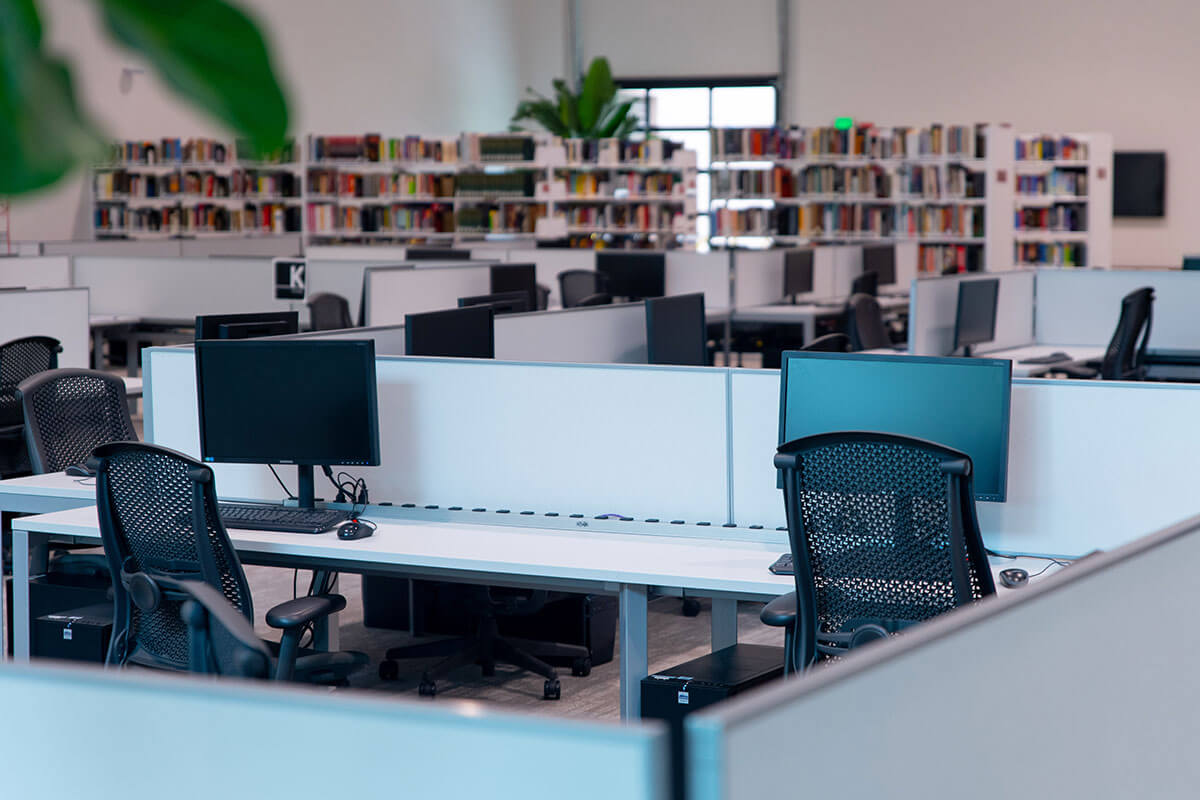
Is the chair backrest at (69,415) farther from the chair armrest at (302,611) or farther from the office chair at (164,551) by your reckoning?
the chair armrest at (302,611)

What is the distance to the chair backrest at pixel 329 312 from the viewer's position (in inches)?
297

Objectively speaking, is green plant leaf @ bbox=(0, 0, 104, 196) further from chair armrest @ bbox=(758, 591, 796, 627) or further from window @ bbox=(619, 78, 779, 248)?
window @ bbox=(619, 78, 779, 248)

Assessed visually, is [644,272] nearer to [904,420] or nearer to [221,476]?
[221,476]

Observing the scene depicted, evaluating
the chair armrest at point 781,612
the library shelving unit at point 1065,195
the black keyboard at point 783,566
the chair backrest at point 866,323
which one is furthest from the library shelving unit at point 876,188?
the chair armrest at point 781,612

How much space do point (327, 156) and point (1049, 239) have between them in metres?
6.33

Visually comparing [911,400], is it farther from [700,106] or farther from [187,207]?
[700,106]

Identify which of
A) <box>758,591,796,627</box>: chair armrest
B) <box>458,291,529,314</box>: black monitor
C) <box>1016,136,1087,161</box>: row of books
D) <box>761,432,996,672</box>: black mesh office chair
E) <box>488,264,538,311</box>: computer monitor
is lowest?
<box>758,591,796,627</box>: chair armrest

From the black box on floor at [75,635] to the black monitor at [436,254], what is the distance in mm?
5882

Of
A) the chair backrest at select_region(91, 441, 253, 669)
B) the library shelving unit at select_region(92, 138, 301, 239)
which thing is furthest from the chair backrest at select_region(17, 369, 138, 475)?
the library shelving unit at select_region(92, 138, 301, 239)

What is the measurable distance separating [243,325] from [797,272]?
219 inches

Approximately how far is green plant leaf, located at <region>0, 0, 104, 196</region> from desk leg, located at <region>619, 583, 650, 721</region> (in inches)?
105

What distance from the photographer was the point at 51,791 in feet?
3.59

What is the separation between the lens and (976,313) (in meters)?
6.81

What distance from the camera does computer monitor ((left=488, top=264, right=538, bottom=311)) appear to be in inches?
287
